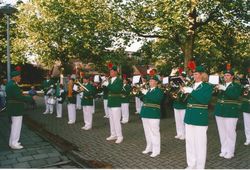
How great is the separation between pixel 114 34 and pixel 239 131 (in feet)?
35.6

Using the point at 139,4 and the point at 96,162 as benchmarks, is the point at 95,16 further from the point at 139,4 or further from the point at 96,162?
the point at 96,162

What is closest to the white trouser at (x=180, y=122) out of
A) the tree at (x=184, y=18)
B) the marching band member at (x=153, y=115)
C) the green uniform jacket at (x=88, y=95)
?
the marching band member at (x=153, y=115)

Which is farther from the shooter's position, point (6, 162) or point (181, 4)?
point (181, 4)

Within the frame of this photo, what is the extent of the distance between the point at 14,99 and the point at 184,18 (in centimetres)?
1049

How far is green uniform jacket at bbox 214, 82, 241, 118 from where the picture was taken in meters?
8.71

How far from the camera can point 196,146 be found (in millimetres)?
7125

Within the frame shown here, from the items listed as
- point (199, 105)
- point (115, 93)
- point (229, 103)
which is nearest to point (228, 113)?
point (229, 103)

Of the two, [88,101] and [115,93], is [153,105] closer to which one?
[115,93]

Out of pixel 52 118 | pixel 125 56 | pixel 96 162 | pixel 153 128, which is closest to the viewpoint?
pixel 96 162

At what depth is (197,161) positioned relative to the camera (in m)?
7.18

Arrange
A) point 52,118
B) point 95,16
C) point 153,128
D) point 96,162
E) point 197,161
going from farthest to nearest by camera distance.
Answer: point 95,16, point 52,118, point 153,128, point 96,162, point 197,161

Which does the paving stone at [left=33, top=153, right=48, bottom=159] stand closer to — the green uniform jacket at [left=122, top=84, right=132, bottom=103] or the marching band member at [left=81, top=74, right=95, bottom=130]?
the marching band member at [left=81, top=74, right=95, bottom=130]

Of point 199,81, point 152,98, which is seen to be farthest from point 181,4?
point 199,81

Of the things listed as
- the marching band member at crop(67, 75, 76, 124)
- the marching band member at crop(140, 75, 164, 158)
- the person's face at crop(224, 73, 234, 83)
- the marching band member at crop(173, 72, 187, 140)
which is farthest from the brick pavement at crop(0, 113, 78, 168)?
the person's face at crop(224, 73, 234, 83)
